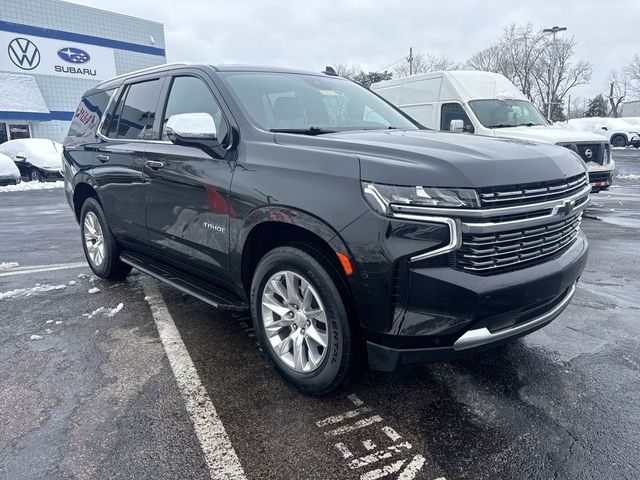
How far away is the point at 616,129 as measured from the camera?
2991 centimetres

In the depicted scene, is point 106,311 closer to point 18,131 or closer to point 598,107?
point 18,131

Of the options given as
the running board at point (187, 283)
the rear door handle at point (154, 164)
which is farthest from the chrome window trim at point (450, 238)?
the rear door handle at point (154, 164)

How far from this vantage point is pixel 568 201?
2.75m

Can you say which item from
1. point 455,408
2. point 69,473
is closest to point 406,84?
point 455,408

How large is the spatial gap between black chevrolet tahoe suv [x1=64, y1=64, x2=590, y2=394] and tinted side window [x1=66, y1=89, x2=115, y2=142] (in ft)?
3.96

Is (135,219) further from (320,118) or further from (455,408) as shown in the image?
(455,408)

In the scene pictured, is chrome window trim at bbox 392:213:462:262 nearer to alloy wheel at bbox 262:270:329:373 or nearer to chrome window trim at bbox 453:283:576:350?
chrome window trim at bbox 453:283:576:350

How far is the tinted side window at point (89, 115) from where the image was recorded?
197 inches

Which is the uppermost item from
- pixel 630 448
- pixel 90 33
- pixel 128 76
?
pixel 90 33

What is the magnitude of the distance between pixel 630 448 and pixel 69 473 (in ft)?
8.72

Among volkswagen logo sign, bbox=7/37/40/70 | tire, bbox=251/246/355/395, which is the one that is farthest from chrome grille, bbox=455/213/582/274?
volkswagen logo sign, bbox=7/37/40/70

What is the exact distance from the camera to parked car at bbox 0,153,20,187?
1631 centimetres

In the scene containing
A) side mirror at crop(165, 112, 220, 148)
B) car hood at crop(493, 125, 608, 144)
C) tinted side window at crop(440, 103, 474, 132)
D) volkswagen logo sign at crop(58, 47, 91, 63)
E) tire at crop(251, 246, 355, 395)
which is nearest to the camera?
tire at crop(251, 246, 355, 395)

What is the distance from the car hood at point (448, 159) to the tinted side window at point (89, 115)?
2865 mm
